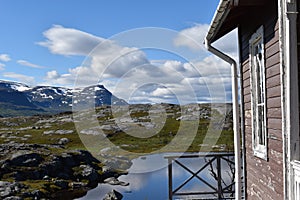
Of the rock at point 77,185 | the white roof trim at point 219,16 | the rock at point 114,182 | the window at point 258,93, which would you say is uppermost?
the white roof trim at point 219,16

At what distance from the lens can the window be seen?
13.8 ft

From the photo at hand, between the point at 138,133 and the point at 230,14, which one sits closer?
the point at 230,14

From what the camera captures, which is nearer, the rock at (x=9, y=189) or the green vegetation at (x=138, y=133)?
the rock at (x=9, y=189)

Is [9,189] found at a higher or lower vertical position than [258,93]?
lower

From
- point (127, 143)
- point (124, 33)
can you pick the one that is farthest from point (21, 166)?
point (127, 143)

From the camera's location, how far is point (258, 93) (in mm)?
4492

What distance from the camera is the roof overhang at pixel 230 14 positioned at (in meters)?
3.76

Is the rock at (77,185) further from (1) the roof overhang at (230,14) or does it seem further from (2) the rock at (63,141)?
(2) the rock at (63,141)

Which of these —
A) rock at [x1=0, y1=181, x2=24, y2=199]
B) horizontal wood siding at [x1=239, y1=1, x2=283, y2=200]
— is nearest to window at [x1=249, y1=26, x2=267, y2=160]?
horizontal wood siding at [x1=239, y1=1, x2=283, y2=200]

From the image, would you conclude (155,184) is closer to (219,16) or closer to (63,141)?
(219,16)

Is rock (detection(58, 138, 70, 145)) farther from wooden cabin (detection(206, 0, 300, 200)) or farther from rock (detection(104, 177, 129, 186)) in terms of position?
wooden cabin (detection(206, 0, 300, 200))

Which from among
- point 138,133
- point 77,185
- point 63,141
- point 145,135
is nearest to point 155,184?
point 77,185

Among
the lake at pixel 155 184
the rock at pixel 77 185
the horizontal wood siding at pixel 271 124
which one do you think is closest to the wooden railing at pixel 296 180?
the horizontal wood siding at pixel 271 124

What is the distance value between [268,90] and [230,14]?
111 centimetres
